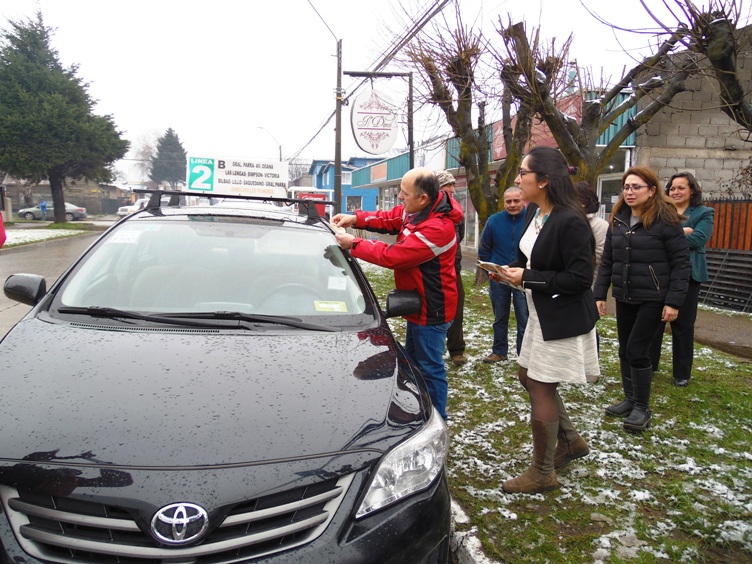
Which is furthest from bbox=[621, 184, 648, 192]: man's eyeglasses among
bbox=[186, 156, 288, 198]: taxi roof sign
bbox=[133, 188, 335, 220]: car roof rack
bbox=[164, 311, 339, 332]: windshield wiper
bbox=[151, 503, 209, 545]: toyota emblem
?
bbox=[186, 156, 288, 198]: taxi roof sign

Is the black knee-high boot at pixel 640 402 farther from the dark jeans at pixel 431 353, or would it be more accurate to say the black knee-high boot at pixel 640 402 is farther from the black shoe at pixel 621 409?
the dark jeans at pixel 431 353

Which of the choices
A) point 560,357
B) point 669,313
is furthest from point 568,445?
point 669,313

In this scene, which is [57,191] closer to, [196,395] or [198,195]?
[198,195]

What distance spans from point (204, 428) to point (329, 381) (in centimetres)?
53

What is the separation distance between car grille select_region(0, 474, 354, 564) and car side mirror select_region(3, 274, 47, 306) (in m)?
1.58

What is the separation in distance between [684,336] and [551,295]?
2580mm

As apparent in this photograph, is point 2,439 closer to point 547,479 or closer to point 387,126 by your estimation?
point 547,479

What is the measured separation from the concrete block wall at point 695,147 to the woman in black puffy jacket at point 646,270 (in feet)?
28.5

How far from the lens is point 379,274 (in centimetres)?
1334

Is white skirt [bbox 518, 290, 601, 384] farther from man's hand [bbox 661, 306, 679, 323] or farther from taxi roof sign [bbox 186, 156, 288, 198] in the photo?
taxi roof sign [bbox 186, 156, 288, 198]

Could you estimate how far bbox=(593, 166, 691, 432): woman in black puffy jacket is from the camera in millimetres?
3818

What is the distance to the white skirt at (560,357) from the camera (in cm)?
293

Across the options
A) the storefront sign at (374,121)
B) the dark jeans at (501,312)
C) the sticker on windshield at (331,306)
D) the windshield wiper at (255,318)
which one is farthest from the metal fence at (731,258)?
the windshield wiper at (255,318)

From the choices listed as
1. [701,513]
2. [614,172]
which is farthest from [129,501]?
[614,172]
